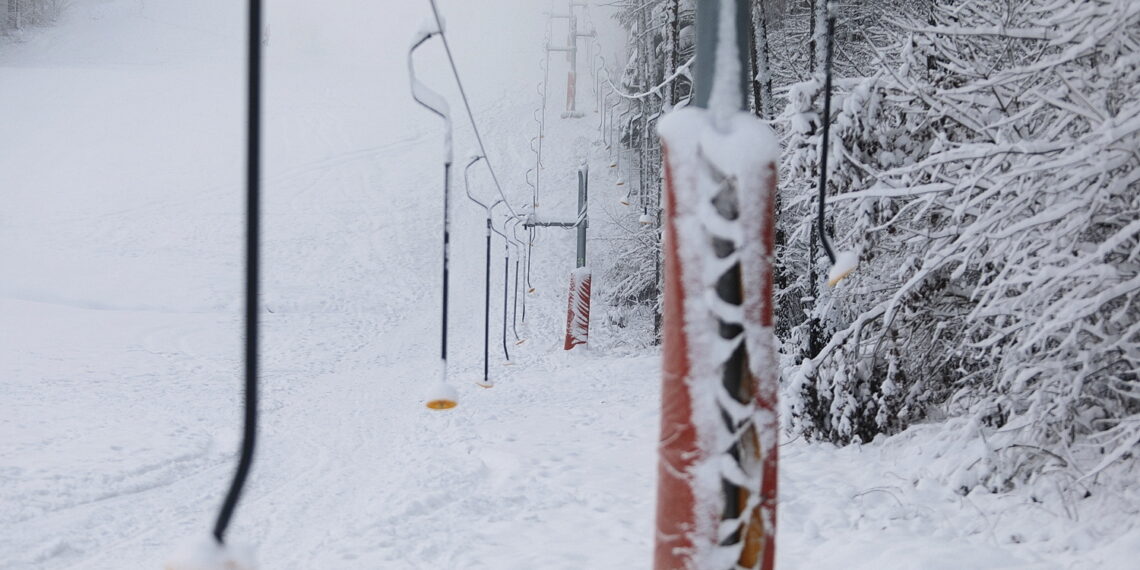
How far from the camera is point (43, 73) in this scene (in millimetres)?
37969

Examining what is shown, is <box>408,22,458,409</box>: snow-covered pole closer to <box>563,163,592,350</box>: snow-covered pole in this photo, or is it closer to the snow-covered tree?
the snow-covered tree

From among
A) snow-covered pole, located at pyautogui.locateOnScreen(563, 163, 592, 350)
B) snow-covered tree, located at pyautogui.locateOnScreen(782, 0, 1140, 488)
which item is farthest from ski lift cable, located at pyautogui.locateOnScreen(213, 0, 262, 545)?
snow-covered pole, located at pyautogui.locateOnScreen(563, 163, 592, 350)

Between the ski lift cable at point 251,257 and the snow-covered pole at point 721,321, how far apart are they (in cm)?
66

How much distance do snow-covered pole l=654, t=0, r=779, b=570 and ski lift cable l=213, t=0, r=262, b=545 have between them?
66 cm

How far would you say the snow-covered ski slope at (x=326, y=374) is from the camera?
4672 mm

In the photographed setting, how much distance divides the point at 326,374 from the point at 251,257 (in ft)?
44.4

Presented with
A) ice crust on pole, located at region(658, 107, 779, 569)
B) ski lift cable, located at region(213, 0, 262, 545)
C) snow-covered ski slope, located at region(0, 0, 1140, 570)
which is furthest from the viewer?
snow-covered ski slope, located at region(0, 0, 1140, 570)

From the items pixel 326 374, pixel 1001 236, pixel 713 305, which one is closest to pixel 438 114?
pixel 713 305

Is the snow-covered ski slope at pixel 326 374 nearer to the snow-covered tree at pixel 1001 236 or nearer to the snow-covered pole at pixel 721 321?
the snow-covered tree at pixel 1001 236

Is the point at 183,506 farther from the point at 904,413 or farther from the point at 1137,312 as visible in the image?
the point at 1137,312

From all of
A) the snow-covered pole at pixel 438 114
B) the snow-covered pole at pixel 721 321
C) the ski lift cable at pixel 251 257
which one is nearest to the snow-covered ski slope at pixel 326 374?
the snow-covered pole at pixel 438 114

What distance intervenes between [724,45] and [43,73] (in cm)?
4840

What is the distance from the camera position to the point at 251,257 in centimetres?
94

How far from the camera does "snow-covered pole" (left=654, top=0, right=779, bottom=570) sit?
1.20m
